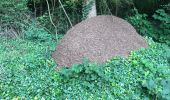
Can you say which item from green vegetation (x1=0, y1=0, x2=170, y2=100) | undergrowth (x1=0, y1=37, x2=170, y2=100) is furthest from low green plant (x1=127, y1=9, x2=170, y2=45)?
undergrowth (x1=0, y1=37, x2=170, y2=100)

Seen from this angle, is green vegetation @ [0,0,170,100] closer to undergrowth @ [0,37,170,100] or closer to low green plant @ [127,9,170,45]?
undergrowth @ [0,37,170,100]

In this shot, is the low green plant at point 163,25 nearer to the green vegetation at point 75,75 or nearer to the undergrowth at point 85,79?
the green vegetation at point 75,75

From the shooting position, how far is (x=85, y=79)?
4.79m

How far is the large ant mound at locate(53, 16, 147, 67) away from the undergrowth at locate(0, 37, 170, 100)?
0.18 metres

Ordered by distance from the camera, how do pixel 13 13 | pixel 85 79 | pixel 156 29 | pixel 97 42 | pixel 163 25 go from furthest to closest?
pixel 156 29
pixel 163 25
pixel 13 13
pixel 97 42
pixel 85 79

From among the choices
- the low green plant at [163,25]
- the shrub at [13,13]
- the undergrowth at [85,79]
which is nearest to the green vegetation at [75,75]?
the undergrowth at [85,79]

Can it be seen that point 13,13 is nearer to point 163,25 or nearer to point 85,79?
point 85,79

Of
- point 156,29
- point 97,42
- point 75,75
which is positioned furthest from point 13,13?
point 156,29

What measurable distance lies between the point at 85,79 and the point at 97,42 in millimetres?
1045

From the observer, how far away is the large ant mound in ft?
17.5

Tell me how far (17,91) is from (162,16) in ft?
Answer: 16.0

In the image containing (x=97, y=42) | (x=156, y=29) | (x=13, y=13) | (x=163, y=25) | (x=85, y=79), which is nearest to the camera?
(x=85, y=79)

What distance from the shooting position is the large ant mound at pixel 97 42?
5348mm

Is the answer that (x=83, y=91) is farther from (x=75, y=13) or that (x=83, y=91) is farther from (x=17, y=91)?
(x=75, y=13)
